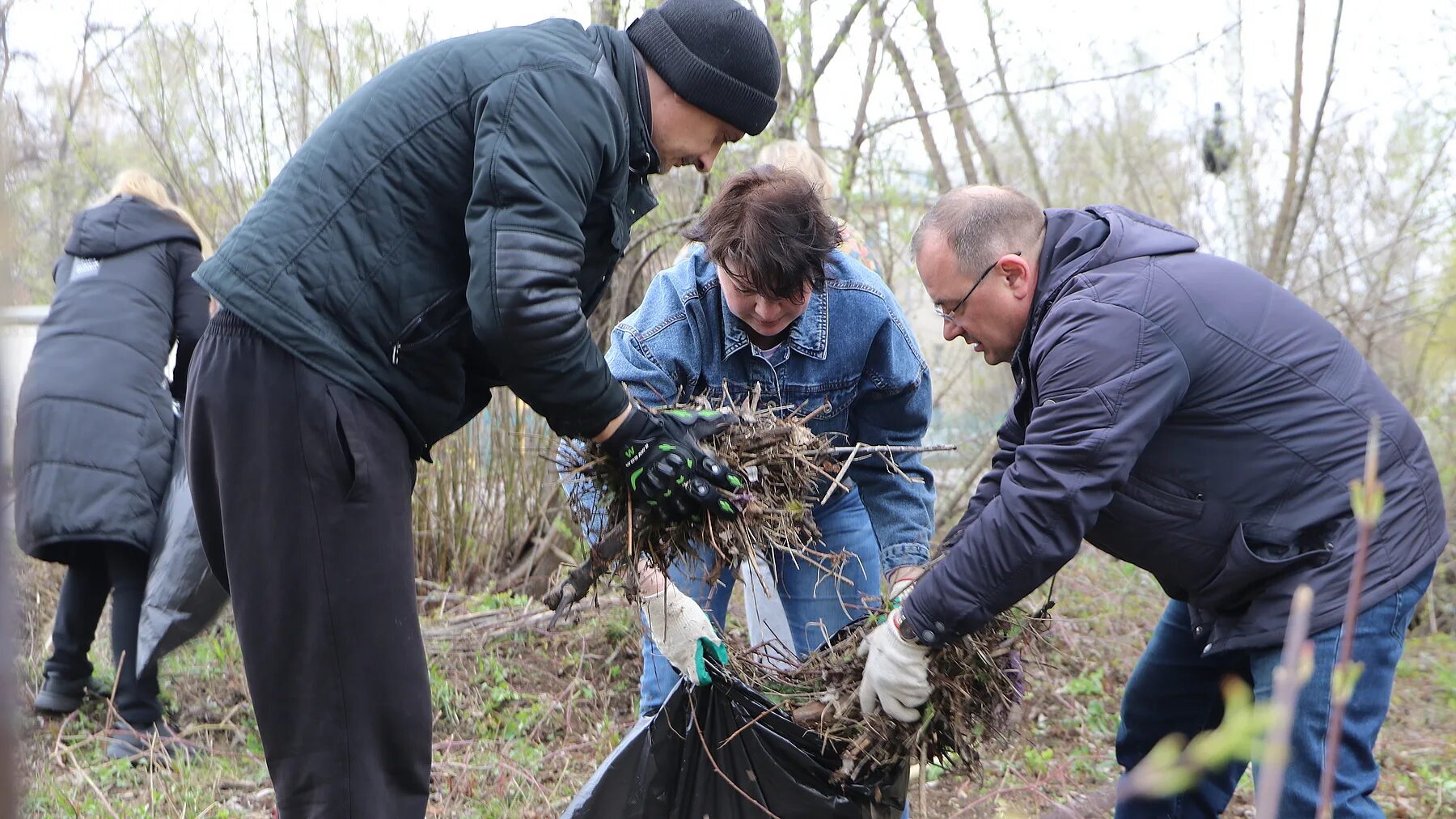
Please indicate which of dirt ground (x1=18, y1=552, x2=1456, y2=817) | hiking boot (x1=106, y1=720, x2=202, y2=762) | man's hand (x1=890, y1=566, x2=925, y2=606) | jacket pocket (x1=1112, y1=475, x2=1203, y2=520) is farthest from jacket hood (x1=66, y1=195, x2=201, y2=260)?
jacket pocket (x1=1112, y1=475, x2=1203, y2=520)

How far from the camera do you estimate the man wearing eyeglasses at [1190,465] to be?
6.06 feet

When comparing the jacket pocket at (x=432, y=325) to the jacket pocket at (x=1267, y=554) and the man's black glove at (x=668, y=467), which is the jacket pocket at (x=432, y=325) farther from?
the jacket pocket at (x=1267, y=554)

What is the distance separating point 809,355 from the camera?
2.57 m

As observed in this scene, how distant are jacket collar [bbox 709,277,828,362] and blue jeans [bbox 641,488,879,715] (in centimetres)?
35

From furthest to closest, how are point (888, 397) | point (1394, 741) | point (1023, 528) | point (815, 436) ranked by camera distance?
1. point (1394, 741)
2. point (888, 397)
3. point (815, 436)
4. point (1023, 528)

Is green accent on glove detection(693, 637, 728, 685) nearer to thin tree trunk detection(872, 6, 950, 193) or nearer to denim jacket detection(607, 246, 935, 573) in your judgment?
denim jacket detection(607, 246, 935, 573)

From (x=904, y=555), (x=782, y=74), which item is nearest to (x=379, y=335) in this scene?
(x=904, y=555)

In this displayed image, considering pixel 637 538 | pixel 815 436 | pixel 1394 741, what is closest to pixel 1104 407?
pixel 815 436

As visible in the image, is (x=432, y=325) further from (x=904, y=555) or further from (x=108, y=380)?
(x=108, y=380)

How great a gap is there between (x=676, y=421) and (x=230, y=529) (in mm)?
800

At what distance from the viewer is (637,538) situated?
2.23m

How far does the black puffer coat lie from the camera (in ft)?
11.4

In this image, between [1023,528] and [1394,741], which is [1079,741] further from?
[1023,528]

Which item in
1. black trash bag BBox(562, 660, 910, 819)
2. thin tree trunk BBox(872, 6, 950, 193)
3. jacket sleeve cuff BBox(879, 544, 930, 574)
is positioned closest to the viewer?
black trash bag BBox(562, 660, 910, 819)
